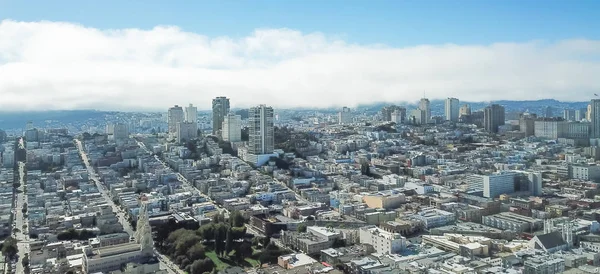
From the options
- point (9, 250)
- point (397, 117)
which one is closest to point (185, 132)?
point (397, 117)

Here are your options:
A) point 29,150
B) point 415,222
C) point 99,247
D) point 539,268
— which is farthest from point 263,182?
point 29,150

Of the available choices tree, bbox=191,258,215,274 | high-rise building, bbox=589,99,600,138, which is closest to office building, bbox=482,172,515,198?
tree, bbox=191,258,215,274

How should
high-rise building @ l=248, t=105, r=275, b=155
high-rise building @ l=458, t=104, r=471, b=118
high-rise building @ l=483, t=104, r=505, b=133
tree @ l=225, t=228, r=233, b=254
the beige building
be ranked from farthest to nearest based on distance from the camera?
high-rise building @ l=458, t=104, r=471, b=118, high-rise building @ l=483, t=104, r=505, b=133, high-rise building @ l=248, t=105, r=275, b=155, the beige building, tree @ l=225, t=228, r=233, b=254

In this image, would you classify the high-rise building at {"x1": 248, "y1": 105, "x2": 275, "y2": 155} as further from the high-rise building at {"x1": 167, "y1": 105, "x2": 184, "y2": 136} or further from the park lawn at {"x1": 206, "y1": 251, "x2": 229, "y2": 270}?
the park lawn at {"x1": 206, "y1": 251, "x2": 229, "y2": 270}

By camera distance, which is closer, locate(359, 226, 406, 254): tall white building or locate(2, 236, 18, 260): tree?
locate(359, 226, 406, 254): tall white building

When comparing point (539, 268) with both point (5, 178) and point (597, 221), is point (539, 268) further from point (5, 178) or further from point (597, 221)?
point (5, 178)

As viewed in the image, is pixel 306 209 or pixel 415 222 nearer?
pixel 415 222

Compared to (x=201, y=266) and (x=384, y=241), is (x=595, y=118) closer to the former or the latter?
(x=384, y=241)
